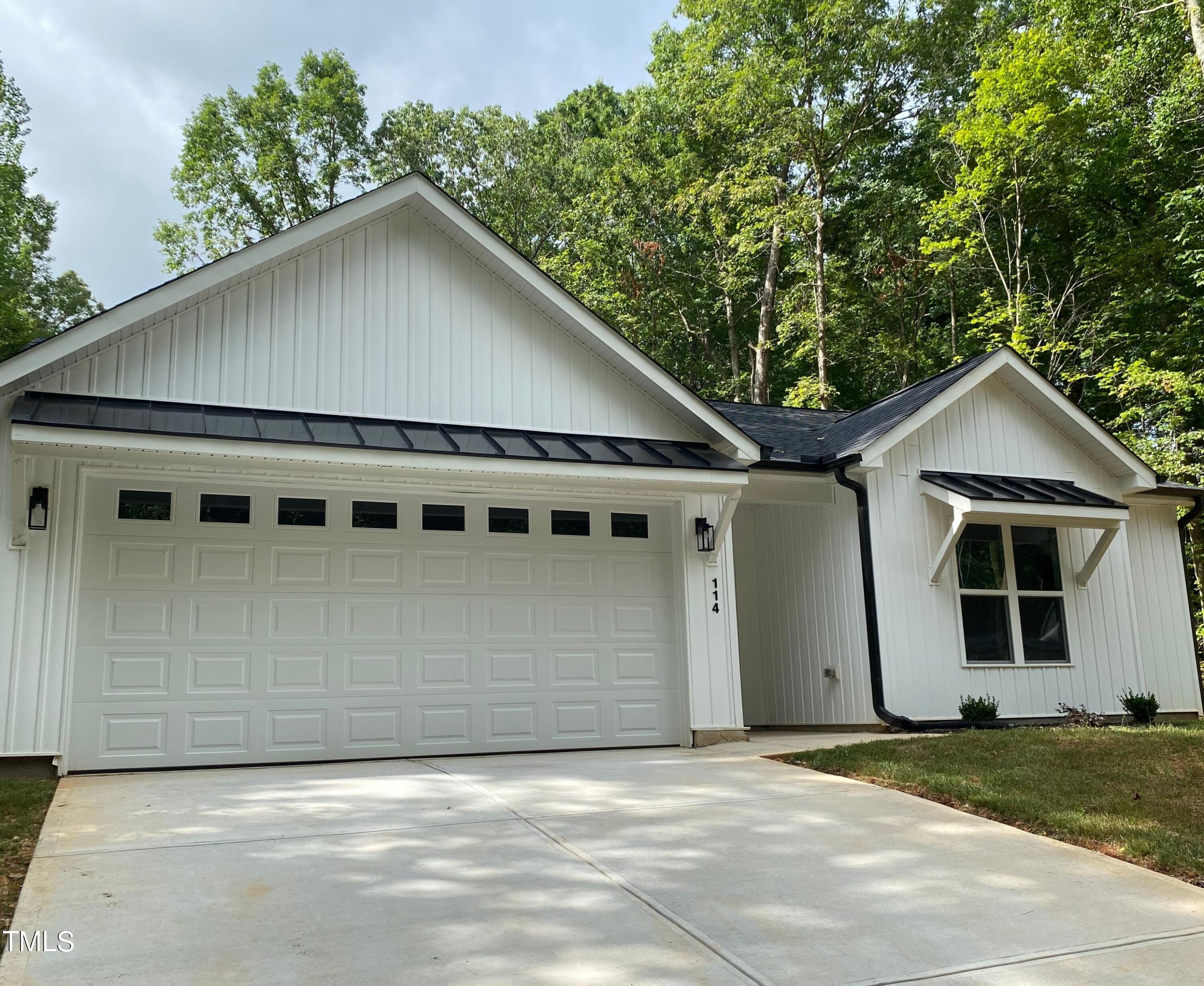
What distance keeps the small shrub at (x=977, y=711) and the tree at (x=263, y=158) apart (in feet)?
90.4

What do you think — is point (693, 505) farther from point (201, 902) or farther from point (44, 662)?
point (201, 902)

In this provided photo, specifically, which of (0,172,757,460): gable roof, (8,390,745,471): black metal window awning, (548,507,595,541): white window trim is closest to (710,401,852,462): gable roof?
(0,172,757,460): gable roof

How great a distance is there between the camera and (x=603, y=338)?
1005 cm

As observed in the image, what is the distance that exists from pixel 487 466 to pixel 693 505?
8.81 ft

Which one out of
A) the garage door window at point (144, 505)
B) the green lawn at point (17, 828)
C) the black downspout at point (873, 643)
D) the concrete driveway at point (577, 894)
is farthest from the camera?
the black downspout at point (873, 643)

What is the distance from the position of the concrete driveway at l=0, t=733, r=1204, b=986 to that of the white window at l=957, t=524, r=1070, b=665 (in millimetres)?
5279

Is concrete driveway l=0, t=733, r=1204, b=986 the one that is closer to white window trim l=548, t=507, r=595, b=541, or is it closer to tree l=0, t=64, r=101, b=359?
white window trim l=548, t=507, r=595, b=541

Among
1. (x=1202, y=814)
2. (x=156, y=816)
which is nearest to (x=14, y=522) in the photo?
(x=156, y=816)

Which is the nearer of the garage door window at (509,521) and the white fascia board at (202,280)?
the white fascia board at (202,280)

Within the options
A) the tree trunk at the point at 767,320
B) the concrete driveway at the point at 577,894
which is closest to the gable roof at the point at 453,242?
the concrete driveway at the point at 577,894

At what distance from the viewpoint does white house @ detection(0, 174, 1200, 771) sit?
27.0 ft

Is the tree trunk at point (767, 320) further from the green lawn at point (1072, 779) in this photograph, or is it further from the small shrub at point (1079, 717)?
the green lawn at point (1072, 779)

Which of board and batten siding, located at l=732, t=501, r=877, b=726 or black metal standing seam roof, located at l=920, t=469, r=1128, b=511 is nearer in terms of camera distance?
black metal standing seam roof, located at l=920, t=469, r=1128, b=511

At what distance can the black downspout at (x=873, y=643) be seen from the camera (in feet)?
35.7
